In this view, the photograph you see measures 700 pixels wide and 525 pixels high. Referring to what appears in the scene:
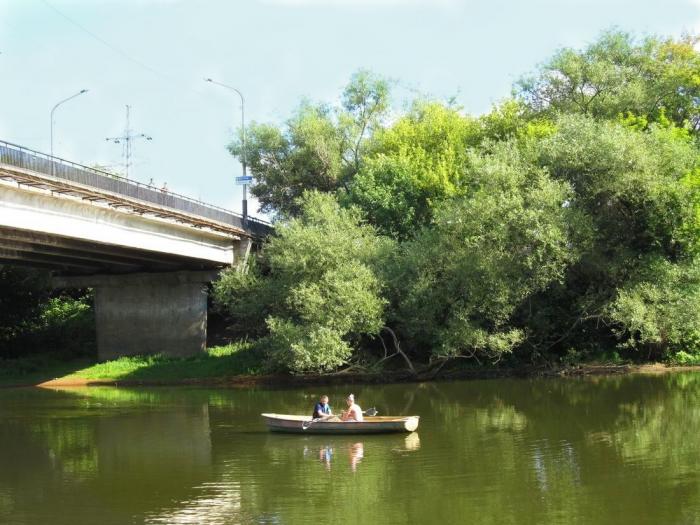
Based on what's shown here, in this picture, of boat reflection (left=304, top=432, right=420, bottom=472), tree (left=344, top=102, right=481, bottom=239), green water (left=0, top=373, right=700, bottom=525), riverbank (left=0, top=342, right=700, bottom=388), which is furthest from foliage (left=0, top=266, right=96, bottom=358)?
boat reflection (left=304, top=432, right=420, bottom=472)

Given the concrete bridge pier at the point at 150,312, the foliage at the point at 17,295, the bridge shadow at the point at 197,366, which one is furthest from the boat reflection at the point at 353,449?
the foliage at the point at 17,295

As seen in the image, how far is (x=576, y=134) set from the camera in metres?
39.4

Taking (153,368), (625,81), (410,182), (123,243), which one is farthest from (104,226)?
(625,81)

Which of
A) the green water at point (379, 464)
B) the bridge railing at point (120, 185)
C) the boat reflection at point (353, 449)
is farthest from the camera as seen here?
the bridge railing at point (120, 185)

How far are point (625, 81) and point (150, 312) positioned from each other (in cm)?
3126

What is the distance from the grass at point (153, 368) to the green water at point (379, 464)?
11354 mm

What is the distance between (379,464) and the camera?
20000 millimetres

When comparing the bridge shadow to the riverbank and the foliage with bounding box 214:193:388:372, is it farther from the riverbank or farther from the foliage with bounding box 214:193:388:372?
the foliage with bounding box 214:193:388:372

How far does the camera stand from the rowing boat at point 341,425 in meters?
23.8

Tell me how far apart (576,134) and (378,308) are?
12.4 m

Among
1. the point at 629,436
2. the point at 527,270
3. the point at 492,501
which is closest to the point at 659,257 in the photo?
the point at 527,270

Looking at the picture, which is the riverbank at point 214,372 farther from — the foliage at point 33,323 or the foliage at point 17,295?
the foliage at point 17,295

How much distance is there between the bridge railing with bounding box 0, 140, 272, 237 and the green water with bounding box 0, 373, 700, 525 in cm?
939

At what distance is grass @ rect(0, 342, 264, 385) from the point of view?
45.4 meters
